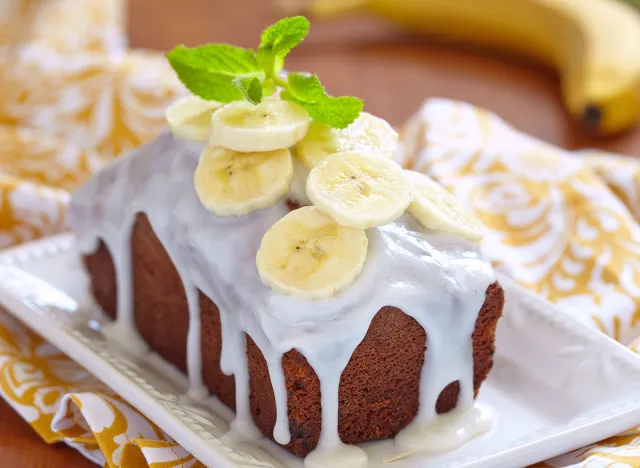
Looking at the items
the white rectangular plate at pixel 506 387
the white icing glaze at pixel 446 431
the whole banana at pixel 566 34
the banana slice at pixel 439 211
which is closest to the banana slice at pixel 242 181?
the banana slice at pixel 439 211

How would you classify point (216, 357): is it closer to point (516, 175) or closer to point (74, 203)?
point (74, 203)

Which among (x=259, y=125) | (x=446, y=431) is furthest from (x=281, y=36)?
(x=446, y=431)

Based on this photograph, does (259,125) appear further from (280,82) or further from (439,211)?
(439,211)

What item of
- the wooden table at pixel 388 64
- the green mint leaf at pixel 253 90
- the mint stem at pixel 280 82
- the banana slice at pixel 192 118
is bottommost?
the wooden table at pixel 388 64

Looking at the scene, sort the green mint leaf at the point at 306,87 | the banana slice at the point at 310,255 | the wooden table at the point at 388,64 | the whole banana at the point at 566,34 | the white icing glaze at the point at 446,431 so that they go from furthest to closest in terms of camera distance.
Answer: the wooden table at the point at 388,64, the whole banana at the point at 566,34, the green mint leaf at the point at 306,87, the white icing glaze at the point at 446,431, the banana slice at the point at 310,255

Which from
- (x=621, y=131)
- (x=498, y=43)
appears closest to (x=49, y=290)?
(x=621, y=131)

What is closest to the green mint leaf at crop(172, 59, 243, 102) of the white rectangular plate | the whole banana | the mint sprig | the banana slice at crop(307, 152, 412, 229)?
the mint sprig

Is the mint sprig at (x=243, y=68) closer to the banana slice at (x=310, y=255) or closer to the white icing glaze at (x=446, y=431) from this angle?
the banana slice at (x=310, y=255)
